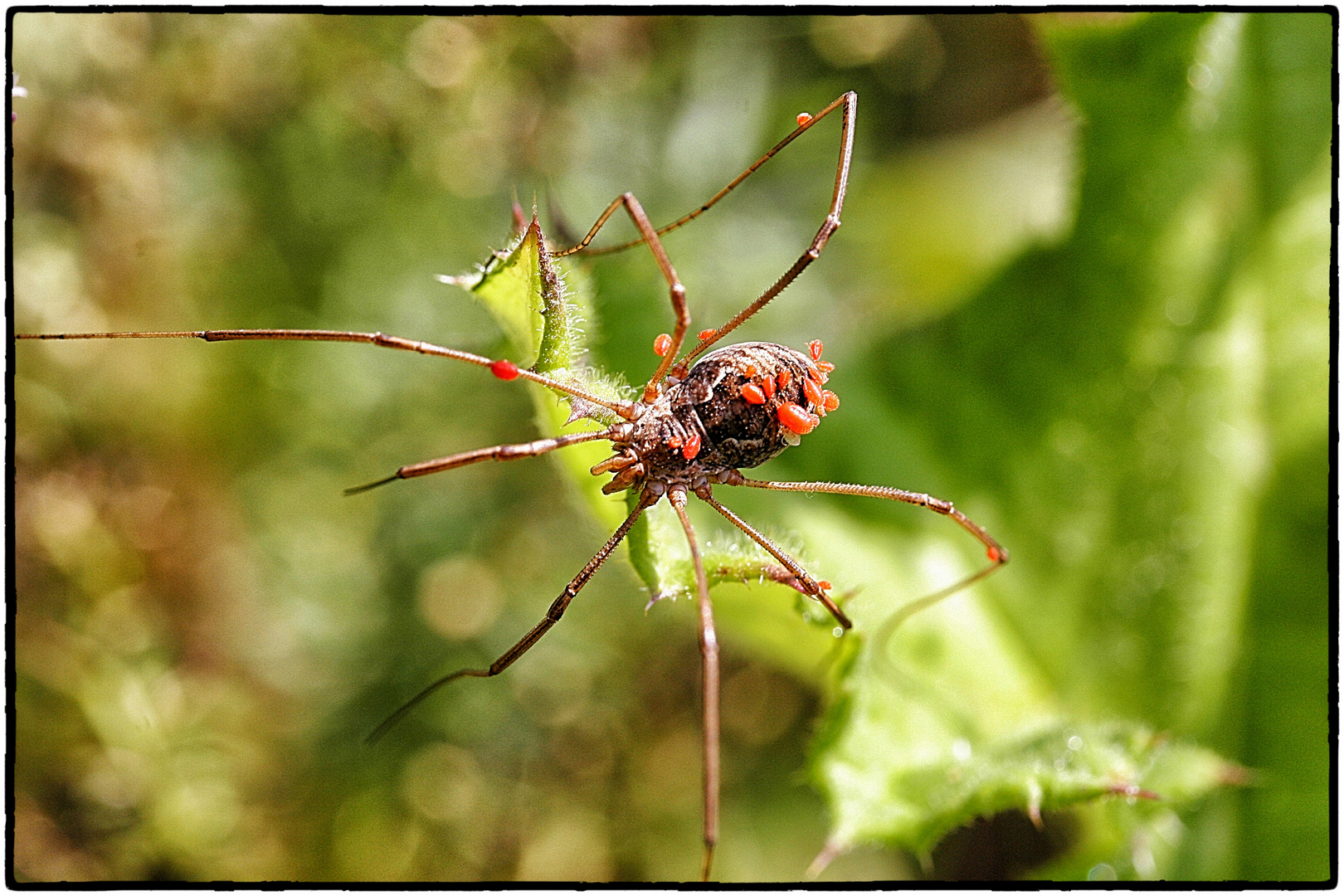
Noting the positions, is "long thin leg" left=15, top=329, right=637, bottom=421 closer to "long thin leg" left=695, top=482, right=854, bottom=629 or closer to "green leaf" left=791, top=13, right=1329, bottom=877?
"long thin leg" left=695, top=482, right=854, bottom=629

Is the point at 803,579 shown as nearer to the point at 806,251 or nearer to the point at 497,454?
the point at 497,454

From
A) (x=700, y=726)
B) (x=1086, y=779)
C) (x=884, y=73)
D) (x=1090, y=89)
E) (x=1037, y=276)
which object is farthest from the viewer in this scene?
(x=884, y=73)

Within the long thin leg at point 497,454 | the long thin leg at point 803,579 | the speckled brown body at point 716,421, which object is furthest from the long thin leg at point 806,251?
the long thin leg at point 803,579

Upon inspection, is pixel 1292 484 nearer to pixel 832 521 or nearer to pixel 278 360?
pixel 832 521

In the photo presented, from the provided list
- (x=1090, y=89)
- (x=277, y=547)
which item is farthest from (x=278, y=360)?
(x=1090, y=89)

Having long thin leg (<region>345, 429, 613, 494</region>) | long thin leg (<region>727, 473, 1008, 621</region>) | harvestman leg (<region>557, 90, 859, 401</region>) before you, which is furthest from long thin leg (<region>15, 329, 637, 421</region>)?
long thin leg (<region>727, 473, 1008, 621</region>)

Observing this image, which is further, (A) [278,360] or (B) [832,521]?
(A) [278,360]

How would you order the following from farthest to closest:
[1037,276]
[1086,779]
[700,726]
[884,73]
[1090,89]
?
[884,73]
[700,726]
[1037,276]
[1090,89]
[1086,779]

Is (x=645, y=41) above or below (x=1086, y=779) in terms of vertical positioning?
above
